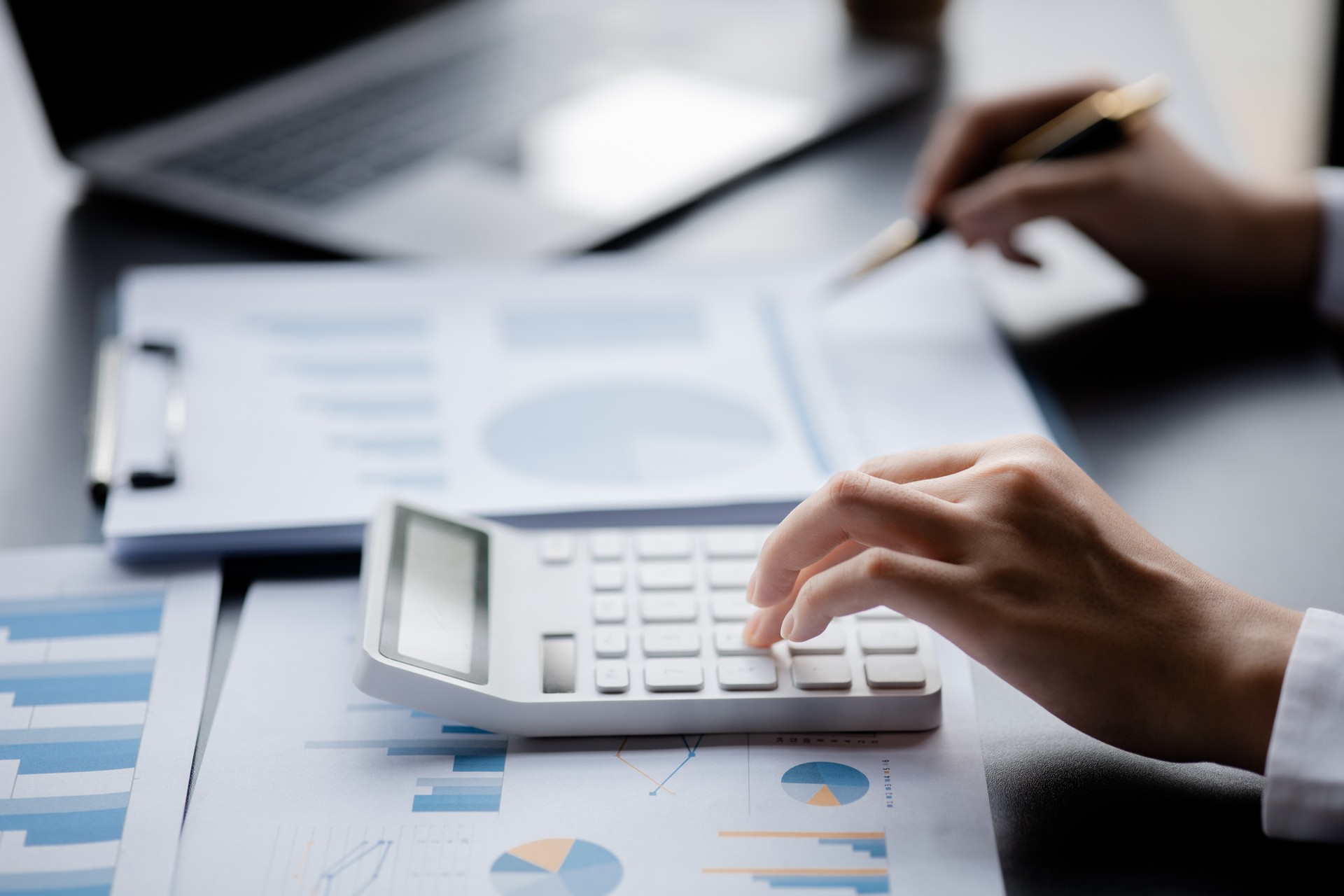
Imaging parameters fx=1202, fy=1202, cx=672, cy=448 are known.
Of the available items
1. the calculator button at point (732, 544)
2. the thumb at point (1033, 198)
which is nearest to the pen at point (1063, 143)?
the thumb at point (1033, 198)

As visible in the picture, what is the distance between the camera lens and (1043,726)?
1.57 ft

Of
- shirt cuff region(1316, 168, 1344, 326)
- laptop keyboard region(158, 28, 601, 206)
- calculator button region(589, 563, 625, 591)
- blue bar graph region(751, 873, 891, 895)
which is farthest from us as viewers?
laptop keyboard region(158, 28, 601, 206)

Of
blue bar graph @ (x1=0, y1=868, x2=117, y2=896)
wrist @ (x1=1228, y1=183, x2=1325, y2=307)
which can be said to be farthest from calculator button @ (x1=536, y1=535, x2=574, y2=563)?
wrist @ (x1=1228, y1=183, x2=1325, y2=307)

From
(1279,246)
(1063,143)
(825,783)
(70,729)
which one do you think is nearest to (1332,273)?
(1279,246)

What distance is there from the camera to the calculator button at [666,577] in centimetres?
53

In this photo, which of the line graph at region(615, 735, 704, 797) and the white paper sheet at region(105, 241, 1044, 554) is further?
the white paper sheet at region(105, 241, 1044, 554)

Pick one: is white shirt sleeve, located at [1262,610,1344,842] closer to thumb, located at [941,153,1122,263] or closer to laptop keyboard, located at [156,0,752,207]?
thumb, located at [941,153,1122,263]

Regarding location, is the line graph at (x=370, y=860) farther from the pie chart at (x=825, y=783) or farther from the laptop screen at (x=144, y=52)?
the laptop screen at (x=144, y=52)

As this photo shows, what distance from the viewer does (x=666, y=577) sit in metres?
0.53

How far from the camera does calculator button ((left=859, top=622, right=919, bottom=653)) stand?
0.49 meters

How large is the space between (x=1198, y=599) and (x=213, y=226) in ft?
2.25

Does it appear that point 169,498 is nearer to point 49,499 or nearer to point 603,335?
point 49,499

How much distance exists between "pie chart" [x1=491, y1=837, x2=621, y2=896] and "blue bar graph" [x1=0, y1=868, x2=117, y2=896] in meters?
0.13

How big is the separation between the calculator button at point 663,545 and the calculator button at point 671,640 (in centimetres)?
4
